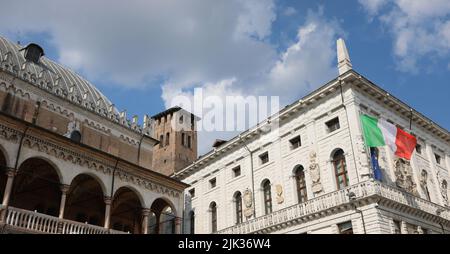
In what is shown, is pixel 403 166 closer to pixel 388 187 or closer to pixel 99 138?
pixel 388 187

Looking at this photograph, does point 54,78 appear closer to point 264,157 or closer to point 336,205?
point 264,157

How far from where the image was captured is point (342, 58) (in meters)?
22.5

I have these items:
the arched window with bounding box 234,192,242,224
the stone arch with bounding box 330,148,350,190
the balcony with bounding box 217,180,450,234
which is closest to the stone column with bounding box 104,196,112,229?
the balcony with bounding box 217,180,450,234

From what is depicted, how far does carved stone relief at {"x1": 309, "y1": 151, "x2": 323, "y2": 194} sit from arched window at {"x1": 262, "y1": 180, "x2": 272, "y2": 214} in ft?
12.2

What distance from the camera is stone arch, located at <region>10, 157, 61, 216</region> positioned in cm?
1830

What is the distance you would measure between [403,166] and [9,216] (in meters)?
19.0

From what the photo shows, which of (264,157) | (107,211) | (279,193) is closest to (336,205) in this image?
(279,193)

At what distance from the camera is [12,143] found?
15406 mm

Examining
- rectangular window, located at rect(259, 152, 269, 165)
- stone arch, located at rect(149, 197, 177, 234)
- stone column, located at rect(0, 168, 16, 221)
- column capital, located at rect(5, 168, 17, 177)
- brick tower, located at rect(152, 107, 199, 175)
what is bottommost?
stone column, located at rect(0, 168, 16, 221)

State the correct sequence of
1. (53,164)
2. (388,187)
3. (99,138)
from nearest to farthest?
(53,164) < (388,187) < (99,138)

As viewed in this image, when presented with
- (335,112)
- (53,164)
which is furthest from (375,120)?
(53,164)

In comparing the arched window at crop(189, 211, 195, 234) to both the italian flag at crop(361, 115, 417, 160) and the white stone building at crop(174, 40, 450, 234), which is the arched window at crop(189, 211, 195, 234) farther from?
the italian flag at crop(361, 115, 417, 160)

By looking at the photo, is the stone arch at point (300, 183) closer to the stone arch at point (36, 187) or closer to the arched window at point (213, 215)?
the arched window at point (213, 215)

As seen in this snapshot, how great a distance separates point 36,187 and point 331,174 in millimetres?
15150
